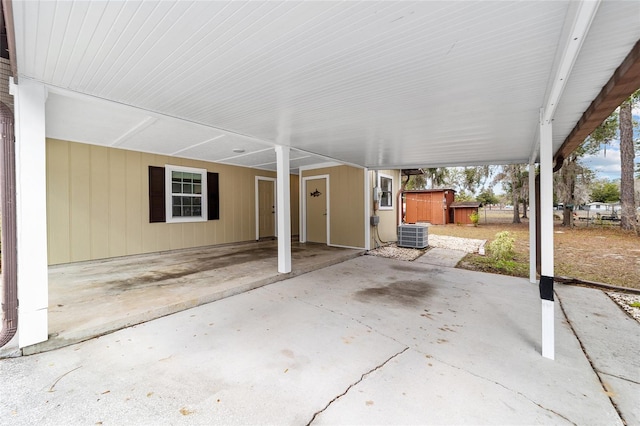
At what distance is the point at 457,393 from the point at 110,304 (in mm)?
3699

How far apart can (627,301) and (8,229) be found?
7051 mm

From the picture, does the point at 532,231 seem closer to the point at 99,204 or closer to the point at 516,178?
the point at 99,204

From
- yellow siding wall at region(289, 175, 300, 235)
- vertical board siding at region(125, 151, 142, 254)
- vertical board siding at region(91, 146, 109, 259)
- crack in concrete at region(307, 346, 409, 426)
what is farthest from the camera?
yellow siding wall at region(289, 175, 300, 235)

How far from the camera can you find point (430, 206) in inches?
617

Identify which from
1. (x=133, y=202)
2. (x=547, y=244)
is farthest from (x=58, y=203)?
(x=547, y=244)

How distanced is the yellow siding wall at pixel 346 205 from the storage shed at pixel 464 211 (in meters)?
11.2

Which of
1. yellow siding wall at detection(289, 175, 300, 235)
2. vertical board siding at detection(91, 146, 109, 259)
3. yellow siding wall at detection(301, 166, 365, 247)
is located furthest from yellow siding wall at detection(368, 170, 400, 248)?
vertical board siding at detection(91, 146, 109, 259)

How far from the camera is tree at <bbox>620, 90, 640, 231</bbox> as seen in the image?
9258mm

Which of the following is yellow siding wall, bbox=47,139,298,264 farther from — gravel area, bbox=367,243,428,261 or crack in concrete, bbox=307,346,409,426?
crack in concrete, bbox=307,346,409,426

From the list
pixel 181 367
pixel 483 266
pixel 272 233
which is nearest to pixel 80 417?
pixel 181 367

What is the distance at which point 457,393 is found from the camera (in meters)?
1.80

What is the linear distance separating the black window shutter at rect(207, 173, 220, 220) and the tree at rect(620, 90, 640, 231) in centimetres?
1393

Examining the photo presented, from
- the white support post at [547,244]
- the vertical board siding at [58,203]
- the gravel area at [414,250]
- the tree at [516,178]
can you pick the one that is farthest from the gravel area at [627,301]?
the tree at [516,178]

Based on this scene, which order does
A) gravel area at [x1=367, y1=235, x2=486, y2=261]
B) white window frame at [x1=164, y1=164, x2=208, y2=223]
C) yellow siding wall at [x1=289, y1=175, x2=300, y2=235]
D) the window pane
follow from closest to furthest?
white window frame at [x1=164, y1=164, x2=208, y2=223] → gravel area at [x1=367, y1=235, x2=486, y2=261] → the window pane → yellow siding wall at [x1=289, y1=175, x2=300, y2=235]
